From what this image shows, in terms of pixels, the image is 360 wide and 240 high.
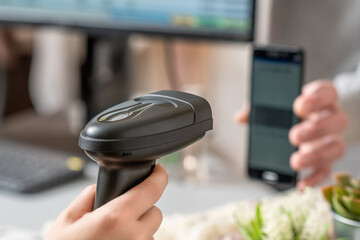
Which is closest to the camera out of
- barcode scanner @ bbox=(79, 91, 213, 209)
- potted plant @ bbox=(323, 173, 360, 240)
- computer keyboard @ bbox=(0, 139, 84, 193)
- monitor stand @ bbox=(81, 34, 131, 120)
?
barcode scanner @ bbox=(79, 91, 213, 209)

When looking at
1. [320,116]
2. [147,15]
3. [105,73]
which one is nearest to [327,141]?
[320,116]

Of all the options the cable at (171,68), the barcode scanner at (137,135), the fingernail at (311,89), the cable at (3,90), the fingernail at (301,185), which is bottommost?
the cable at (3,90)

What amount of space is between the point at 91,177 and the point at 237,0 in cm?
31

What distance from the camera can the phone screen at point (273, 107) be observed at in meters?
0.60

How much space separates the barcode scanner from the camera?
31cm

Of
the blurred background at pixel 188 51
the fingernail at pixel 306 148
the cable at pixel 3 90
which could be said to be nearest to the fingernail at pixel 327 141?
the fingernail at pixel 306 148

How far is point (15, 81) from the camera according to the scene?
4.56ft

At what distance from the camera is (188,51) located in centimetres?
100

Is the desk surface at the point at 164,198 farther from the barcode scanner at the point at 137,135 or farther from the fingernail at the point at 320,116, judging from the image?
the barcode scanner at the point at 137,135

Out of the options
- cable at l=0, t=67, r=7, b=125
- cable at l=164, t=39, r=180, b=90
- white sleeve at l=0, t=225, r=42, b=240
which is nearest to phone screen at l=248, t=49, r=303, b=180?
white sleeve at l=0, t=225, r=42, b=240

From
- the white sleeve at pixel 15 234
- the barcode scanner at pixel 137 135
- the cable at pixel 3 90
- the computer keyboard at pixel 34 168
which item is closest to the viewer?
the barcode scanner at pixel 137 135

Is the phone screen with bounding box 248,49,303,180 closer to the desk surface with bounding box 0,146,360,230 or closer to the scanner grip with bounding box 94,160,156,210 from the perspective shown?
the desk surface with bounding box 0,146,360,230

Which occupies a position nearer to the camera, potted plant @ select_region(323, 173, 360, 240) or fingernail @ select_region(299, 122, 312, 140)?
potted plant @ select_region(323, 173, 360, 240)

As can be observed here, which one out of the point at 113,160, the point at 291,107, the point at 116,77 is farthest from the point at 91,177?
the point at 113,160
